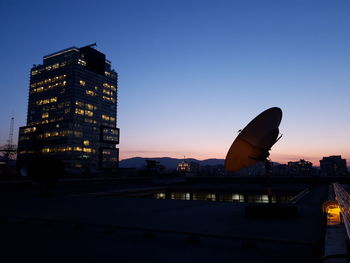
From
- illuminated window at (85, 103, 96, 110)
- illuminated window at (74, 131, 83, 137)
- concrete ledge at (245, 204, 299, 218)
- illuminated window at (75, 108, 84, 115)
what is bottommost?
concrete ledge at (245, 204, 299, 218)

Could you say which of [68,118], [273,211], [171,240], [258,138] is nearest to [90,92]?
[68,118]

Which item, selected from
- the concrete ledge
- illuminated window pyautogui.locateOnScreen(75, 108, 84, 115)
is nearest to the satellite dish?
the concrete ledge

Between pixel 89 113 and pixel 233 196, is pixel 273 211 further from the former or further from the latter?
pixel 89 113

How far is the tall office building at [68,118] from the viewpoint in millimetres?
179125

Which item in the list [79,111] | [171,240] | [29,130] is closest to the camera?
[171,240]

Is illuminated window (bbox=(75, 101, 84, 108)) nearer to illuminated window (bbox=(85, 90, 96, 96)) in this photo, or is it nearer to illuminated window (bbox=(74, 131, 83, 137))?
illuminated window (bbox=(85, 90, 96, 96))

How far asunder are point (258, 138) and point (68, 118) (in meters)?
186

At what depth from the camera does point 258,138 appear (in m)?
13.9

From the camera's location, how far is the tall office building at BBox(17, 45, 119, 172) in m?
179

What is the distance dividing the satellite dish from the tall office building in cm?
17352

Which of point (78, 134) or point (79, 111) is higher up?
point (79, 111)

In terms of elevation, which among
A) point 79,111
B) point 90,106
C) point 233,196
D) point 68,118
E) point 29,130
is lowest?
point 233,196

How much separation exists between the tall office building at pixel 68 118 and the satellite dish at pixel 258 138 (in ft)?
→ 569

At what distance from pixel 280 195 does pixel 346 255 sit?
40.2 meters
